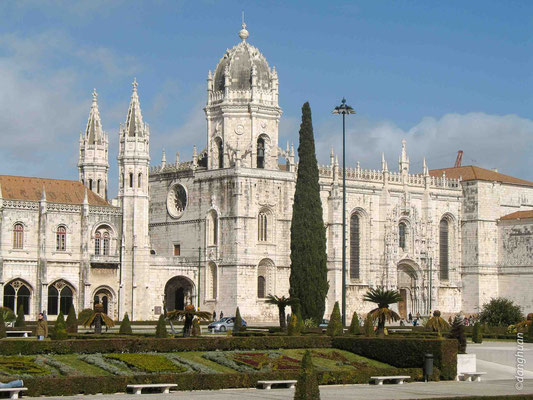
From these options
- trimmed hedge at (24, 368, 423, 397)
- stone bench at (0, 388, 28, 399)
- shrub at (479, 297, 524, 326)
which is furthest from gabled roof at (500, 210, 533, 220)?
stone bench at (0, 388, 28, 399)

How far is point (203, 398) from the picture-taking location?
3272 cm

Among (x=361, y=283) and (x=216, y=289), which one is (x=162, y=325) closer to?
(x=216, y=289)

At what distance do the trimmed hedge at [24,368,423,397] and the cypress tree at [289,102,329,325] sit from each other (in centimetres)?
2763

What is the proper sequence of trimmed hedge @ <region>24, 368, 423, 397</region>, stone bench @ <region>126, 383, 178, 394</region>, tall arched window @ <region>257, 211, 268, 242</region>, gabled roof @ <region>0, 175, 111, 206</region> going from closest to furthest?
trimmed hedge @ <region>24, 368, 423, 397</region>, stone bench @ <region>126, 383, 178, 394</region>, gabled roof @ <region>0, 175, 111, 206</region>, tall arched window @ <region>257, 211, 268, 242</region>

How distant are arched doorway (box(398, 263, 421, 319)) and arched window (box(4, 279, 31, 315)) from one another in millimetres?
34003

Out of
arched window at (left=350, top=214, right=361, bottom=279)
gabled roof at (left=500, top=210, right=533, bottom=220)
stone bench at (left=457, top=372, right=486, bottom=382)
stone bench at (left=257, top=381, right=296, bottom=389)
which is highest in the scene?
gabled roof at (left=500, top=210, right=533, bottom=220)

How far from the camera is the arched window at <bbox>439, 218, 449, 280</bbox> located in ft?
Result: 319

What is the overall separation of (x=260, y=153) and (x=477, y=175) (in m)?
23.6

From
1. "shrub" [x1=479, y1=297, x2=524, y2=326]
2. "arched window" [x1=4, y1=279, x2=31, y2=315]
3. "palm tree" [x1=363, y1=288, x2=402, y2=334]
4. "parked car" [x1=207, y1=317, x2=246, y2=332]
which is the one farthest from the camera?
"shrub" [x1=479, y1=297, x2=524, y2=326]

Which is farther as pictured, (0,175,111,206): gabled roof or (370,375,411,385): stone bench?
(0,175,111,206): gabled roof

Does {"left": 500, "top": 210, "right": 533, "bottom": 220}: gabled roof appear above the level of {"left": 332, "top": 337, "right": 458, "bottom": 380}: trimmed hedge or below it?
above

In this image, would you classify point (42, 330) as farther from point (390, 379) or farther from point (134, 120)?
point (134, 120)

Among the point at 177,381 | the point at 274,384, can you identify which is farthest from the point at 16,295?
the point at 177,381

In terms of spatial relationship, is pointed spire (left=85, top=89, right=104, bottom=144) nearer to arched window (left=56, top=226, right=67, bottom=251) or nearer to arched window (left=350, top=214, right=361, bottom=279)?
arched window (left=56, top=226, right=67, bottom=251)
